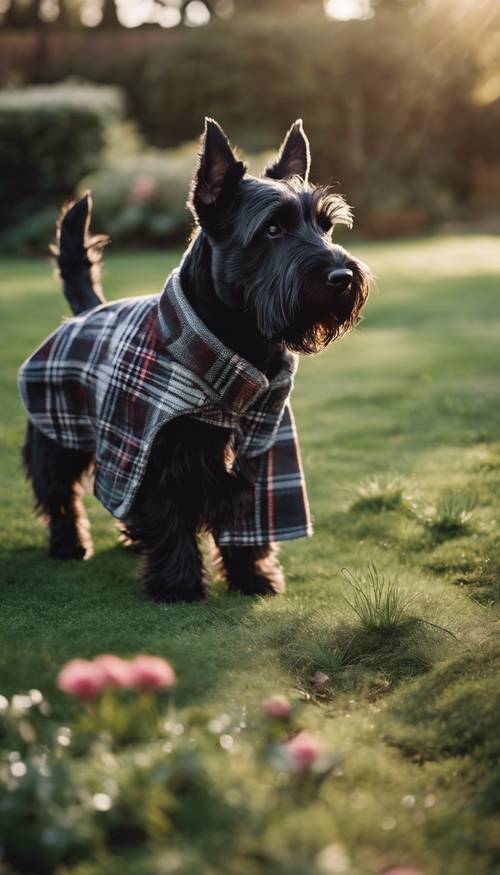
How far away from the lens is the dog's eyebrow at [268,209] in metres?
3.31

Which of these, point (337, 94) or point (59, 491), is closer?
point (59, 491)

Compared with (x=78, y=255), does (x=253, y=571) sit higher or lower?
lower

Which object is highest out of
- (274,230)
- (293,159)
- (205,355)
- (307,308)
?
(293,159)

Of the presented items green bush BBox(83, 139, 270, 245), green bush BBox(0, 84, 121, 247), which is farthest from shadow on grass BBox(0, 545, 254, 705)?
green bush BBox(0, 84, 121, 247)

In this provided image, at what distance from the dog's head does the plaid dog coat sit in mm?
214

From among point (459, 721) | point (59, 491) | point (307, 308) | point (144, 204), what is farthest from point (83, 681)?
point (144, 204)

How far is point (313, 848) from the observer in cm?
196

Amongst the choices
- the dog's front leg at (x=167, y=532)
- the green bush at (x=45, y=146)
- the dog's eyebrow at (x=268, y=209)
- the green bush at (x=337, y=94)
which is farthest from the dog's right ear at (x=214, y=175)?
the green bush at (x=337, y=94)

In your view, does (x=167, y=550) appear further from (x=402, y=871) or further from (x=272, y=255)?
(x=402, y=871)

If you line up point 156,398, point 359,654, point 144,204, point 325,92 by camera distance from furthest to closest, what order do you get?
point 325,92 < point 144,204 < point 156,398 < point 359,654

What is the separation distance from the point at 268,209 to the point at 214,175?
10.3 inches

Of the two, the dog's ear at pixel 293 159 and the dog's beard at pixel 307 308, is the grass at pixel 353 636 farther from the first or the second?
the dog's ear at pixel 293 159

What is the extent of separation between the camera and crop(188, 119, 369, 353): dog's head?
10.7ft

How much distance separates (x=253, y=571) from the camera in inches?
155
